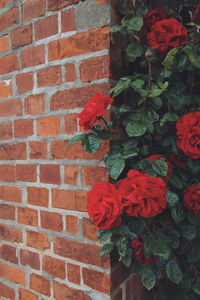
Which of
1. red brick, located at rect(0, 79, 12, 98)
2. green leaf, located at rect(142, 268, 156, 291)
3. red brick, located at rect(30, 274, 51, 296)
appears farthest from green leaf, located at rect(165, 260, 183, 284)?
red brick, located at rect(0, 79, 12, 98)

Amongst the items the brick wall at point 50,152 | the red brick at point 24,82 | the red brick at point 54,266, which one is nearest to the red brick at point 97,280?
the brick wall at point 50,152

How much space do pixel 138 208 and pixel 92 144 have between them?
0.25 metres

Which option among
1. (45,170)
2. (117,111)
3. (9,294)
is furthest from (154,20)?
(9,294)

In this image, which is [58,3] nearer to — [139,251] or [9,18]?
[9,18]

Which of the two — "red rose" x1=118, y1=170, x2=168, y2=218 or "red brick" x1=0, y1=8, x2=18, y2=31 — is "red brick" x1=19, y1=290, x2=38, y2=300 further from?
"red brick" x1=0, y1=8, x2=18, y2=31

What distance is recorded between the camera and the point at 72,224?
99cm

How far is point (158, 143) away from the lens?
96cm

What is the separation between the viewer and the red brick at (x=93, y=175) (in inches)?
35.7

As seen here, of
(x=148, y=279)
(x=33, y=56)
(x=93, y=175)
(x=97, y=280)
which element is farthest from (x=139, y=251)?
(x=33, y=56)

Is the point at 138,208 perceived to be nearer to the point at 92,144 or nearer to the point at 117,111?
the point at 92,144

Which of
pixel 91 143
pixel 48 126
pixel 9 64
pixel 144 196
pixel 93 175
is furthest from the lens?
pixel 9 64

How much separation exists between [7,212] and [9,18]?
87 centimetres

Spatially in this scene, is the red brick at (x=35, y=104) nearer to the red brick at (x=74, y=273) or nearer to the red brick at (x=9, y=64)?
the red brick at (x=9, y=64)

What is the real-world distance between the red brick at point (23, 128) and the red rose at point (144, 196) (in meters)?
0.54
